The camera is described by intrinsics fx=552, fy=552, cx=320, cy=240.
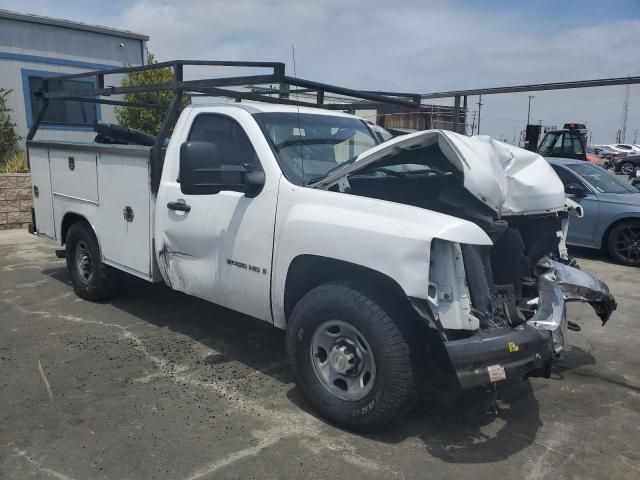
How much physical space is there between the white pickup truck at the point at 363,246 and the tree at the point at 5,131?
33.7 ft

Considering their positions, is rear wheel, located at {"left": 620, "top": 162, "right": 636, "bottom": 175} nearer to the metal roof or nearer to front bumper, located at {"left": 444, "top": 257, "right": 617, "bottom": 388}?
the metal roof

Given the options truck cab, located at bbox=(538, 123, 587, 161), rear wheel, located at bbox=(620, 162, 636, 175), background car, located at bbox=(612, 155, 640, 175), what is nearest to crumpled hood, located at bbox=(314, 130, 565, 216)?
truck cab, located at bbox=(538, 123, 587, 161)

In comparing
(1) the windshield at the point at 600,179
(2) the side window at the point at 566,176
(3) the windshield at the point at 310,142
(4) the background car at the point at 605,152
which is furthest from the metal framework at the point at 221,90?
(4) the background car at the point at 605,152

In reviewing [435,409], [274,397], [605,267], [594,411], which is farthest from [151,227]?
[605,267]

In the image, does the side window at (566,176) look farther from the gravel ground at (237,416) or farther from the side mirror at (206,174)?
the side mirror at (206,174)

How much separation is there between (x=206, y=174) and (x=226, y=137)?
2.45ft

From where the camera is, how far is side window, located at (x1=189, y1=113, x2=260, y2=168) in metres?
4.16

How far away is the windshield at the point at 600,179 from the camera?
9.06m

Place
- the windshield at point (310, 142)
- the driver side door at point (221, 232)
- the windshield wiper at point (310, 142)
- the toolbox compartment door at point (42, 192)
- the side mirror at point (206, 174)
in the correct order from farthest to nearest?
the toolbox compartment door at point (42, 192), the windshield wiper at point (310, 142), the windshield at point (310, 142), the driver side door at point (221, 232), the side mirror at point (206, 174)

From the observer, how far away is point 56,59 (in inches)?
582

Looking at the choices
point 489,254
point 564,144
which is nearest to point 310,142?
point 489,254

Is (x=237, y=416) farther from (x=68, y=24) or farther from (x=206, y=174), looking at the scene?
(x=68, y=24)

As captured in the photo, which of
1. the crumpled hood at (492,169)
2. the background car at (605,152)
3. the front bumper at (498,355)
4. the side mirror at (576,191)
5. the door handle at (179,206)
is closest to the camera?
the front bumper at (498,355)

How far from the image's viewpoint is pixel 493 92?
11.1 meters
